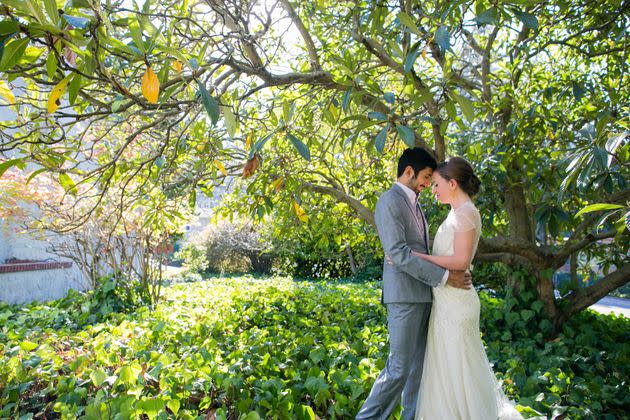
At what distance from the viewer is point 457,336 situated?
8.09 feet

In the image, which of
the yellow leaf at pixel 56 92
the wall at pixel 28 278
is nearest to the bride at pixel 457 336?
the yellow leaf at pixel 56 92

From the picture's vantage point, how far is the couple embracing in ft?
7.91

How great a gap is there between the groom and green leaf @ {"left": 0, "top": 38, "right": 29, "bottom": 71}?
1781mm

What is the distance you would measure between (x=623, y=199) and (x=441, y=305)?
7.19 feet

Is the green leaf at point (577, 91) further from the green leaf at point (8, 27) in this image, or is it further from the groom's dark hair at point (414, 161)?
the green leaf at point (8, 27)

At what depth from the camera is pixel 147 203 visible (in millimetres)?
4402

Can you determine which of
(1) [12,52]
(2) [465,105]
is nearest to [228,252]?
(2) [465,105]

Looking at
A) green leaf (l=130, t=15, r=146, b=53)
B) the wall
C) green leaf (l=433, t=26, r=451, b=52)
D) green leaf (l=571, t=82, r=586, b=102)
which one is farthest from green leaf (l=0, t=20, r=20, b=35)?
the wall

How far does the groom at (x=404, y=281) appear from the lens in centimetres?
238

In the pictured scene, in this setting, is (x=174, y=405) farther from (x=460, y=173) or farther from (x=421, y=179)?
(x=460, y=173)

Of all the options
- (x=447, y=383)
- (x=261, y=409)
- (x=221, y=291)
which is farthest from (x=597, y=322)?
(x=221, y=291)

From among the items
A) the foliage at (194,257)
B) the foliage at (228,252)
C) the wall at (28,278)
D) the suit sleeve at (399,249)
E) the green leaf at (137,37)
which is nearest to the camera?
the green leaf at (137,37)

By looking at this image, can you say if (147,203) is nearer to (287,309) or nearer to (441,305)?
(287,309)

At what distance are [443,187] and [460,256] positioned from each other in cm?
41
